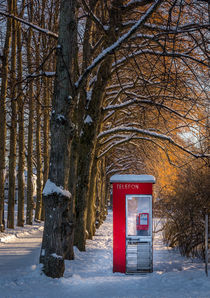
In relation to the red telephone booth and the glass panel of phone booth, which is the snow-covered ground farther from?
the glass panel of phone booth

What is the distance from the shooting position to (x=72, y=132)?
27.4ft

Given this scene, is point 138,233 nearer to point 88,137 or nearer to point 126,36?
point 88,137

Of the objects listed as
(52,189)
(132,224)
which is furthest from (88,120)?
(52,189)

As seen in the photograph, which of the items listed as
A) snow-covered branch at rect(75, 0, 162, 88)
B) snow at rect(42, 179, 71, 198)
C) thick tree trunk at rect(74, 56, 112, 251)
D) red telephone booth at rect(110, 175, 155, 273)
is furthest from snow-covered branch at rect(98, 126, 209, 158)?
snow at rect(42, 179, 71, 198)

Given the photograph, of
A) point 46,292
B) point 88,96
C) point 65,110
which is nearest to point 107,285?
point 46,292

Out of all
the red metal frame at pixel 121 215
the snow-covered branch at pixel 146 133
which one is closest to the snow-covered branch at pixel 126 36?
the red metal frame at pixel 121 215

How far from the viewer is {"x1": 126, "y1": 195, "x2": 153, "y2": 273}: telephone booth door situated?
948 centimetres

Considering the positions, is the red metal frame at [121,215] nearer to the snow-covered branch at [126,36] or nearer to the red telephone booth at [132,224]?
the red telephone booth at [132,224]

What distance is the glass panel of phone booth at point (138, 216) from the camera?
9.59 meters

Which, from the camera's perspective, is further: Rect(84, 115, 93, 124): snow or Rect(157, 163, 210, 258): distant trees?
Rect(84, 115, 93, 124): snow

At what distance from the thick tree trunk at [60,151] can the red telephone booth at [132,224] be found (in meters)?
1.66

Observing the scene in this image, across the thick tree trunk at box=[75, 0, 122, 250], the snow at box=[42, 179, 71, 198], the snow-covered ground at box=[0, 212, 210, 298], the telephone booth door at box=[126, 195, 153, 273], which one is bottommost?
the snow-covered ground at box=[0, 212, 210, 298]

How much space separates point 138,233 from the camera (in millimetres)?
9594

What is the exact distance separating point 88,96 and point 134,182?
3.84m
